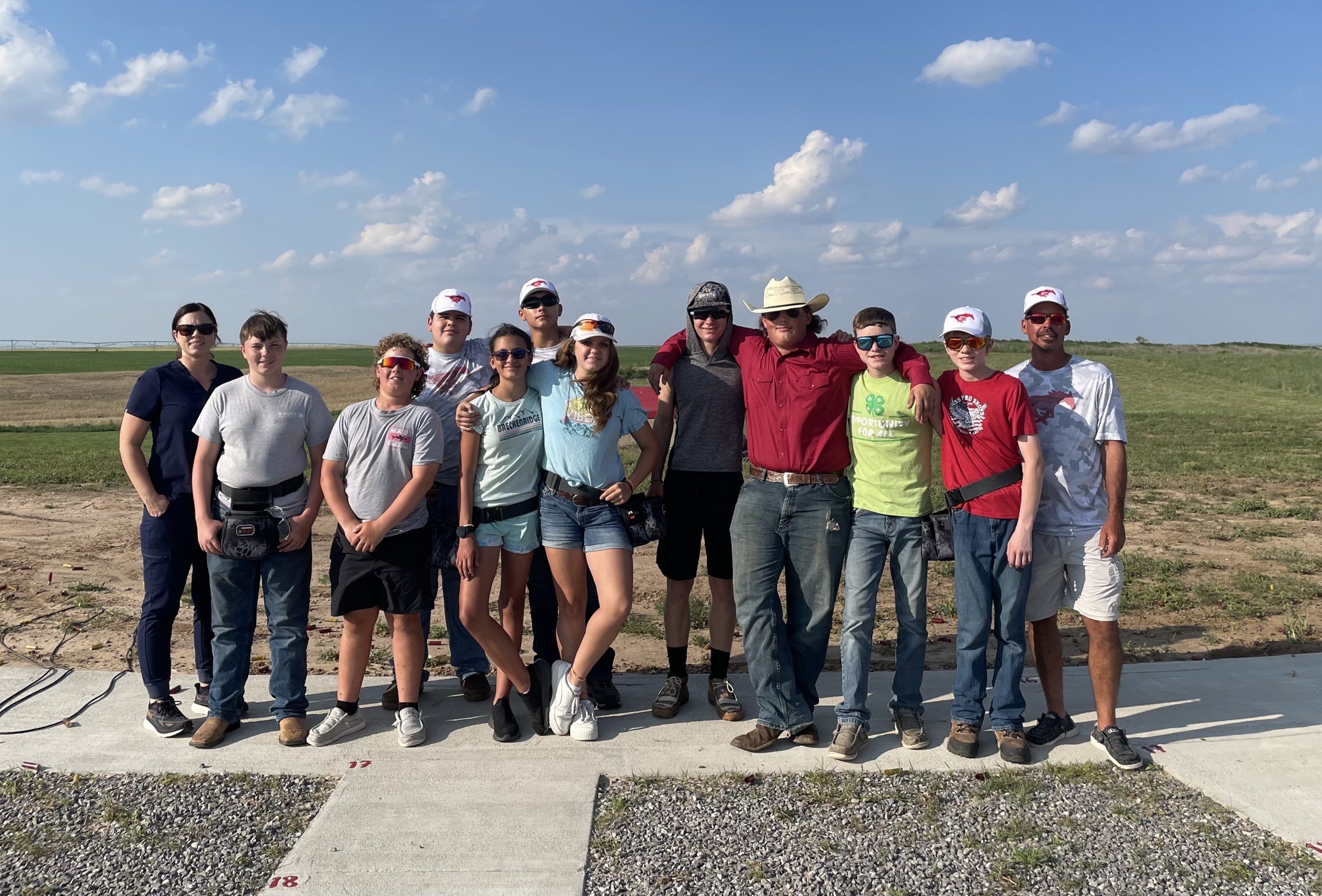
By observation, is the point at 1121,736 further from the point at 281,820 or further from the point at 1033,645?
the point at 281,820

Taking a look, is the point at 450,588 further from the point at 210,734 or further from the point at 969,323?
the point at 969,323

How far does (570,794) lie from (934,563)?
592 centimetres

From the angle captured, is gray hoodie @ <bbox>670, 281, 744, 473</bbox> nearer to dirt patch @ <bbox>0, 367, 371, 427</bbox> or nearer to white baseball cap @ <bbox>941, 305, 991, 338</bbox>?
white baseball cap @ <bbox>941, 305, 991, 338</bbox>

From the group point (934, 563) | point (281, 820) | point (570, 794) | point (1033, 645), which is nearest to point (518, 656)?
point (570, 794)

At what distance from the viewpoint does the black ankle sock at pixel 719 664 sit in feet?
16.6

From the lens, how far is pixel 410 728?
4527 mm

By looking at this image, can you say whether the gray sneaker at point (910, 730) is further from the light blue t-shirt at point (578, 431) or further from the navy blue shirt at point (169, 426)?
the navy blue shirt at point (169, 426)

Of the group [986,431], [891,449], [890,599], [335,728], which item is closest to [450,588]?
[335,728]

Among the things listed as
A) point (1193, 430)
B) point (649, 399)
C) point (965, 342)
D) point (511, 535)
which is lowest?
point (1193, 430)

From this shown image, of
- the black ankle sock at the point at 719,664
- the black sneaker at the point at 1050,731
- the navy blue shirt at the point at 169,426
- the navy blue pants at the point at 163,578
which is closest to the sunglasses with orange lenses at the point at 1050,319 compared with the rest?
the black sneaker at the point at 1050,731

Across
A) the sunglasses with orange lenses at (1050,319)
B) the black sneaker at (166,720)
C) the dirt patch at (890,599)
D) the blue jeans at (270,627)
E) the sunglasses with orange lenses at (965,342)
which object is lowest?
the dirt patch at (890,599)

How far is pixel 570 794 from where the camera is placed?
4008 mm

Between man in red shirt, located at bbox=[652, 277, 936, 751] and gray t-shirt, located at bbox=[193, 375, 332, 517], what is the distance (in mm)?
2220

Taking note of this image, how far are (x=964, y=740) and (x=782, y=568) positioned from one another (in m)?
1.22
